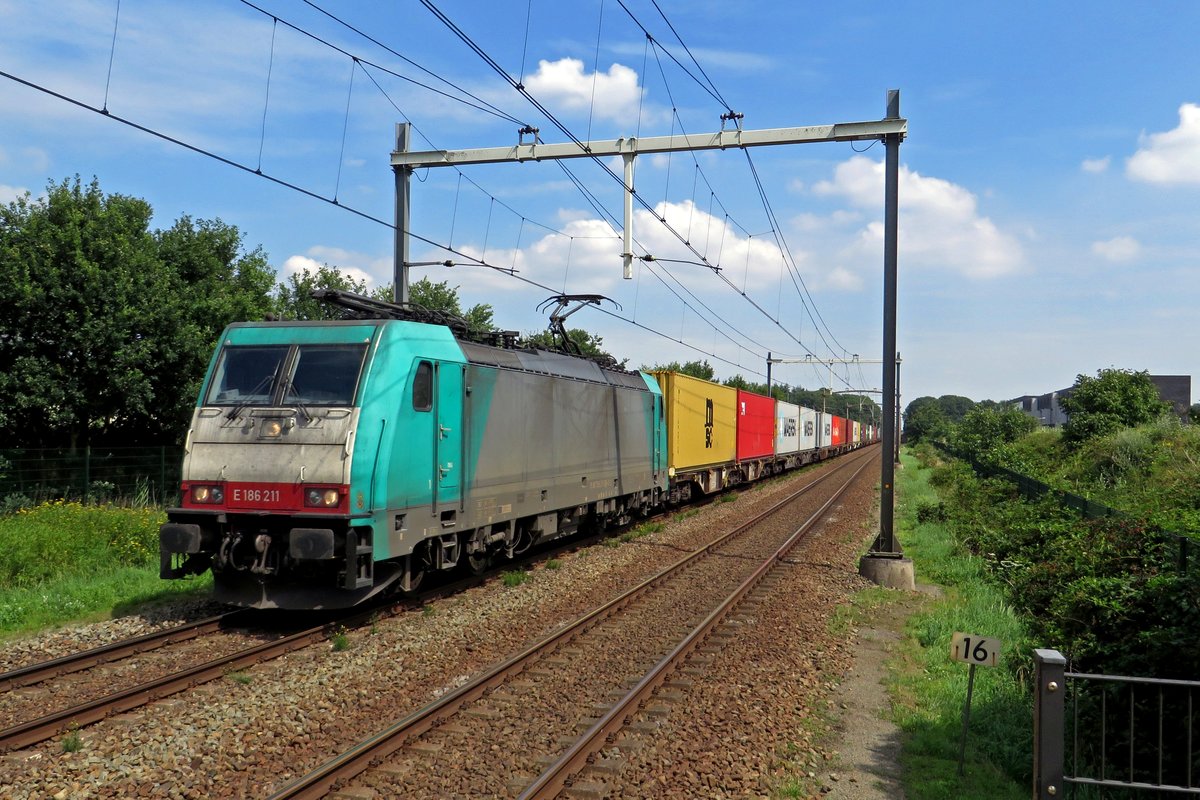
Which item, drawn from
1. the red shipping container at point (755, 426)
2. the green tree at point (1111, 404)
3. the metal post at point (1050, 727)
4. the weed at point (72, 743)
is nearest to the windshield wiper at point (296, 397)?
the weed at point (72, 743)

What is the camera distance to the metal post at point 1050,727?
4520 mm

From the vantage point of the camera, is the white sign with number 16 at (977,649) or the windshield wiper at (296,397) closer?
the white sign with number 16 at (977,649)

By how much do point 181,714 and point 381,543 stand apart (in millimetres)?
2743

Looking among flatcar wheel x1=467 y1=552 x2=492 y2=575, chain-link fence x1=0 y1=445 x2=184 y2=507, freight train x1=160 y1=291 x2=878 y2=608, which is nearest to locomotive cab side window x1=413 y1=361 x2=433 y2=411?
freight train x1=160 y1=291 x2=878 y2=608

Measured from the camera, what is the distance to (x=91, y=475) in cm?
1639

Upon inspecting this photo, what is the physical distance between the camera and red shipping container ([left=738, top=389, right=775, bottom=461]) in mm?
30091

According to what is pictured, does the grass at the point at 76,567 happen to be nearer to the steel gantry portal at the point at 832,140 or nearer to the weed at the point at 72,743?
the weed at the point at 72,743

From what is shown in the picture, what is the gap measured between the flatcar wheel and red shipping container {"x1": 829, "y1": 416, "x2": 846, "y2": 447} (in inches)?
1872

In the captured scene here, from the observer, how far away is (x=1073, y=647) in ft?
28.7

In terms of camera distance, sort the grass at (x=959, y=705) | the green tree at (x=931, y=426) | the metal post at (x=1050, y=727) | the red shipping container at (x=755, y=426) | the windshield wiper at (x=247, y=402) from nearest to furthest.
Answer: the metal post at (x=1050, y=727) < the grass at (x=959, y=705) < the windshield wiper at (x=247, y=402) < the red shipping container at (x=755, y=426) < the green tree at (x=931, y=426)

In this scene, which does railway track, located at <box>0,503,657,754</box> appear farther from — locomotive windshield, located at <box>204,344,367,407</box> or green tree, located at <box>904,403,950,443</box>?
green tree, located at <box>904,403,950,443</box>

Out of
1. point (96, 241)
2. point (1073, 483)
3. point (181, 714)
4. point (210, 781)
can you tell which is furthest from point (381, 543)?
point (1073, 483)

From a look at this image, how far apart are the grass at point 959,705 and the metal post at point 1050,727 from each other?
1.31 metres

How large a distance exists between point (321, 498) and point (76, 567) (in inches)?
231
